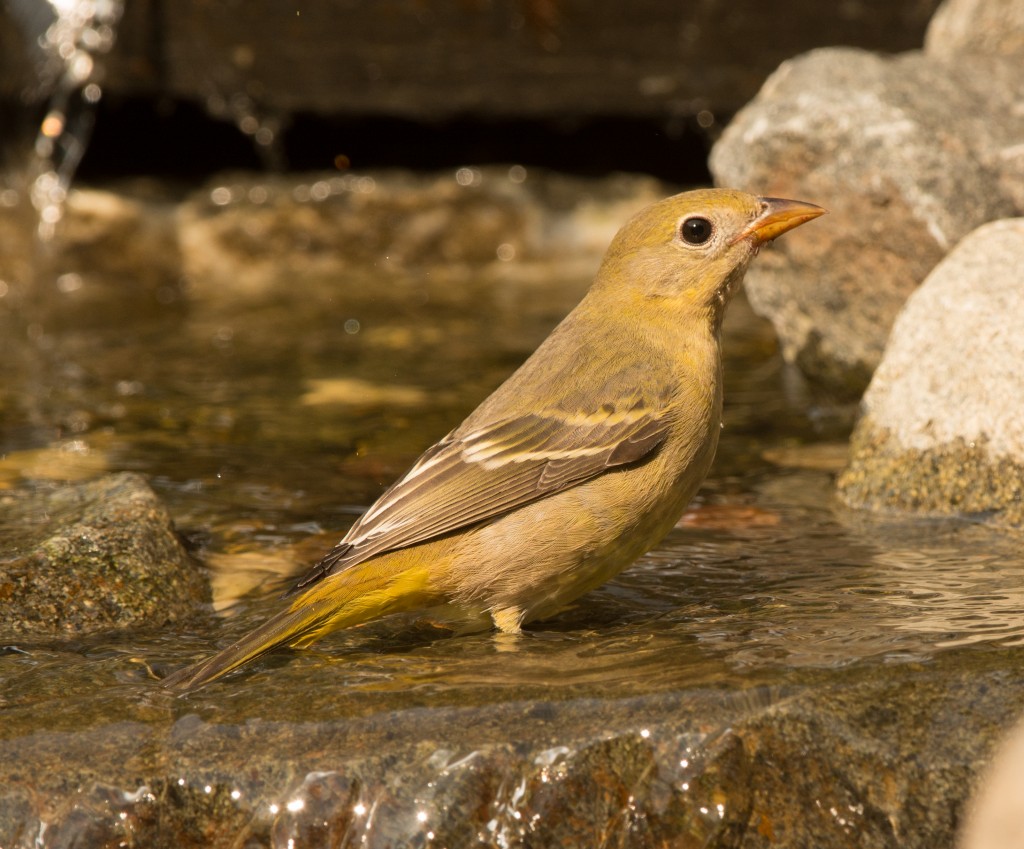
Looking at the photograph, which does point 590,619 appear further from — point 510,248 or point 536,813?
point 510,248

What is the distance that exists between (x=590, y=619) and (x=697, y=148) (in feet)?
23.3

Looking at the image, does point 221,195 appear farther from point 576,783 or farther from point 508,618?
point 576,783

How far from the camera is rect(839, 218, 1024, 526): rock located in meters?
5.20

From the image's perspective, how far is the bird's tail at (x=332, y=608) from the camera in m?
3.81

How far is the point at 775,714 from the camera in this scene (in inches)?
134

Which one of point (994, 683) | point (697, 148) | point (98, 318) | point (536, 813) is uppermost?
point (697, 148)

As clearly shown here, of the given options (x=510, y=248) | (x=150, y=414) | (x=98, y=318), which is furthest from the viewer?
(x=510, y=248)

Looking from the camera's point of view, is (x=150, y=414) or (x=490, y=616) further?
(x=150, y=414)

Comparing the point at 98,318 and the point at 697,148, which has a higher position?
the point at 697,148

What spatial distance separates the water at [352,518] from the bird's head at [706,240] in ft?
3.00

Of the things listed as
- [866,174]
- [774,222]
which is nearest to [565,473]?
[774,222]

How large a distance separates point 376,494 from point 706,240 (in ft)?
5.79

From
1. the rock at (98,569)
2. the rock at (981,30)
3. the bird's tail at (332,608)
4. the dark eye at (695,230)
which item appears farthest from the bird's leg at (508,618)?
the rock at (981,30)

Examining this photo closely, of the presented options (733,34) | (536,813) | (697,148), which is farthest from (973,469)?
(697,148)
